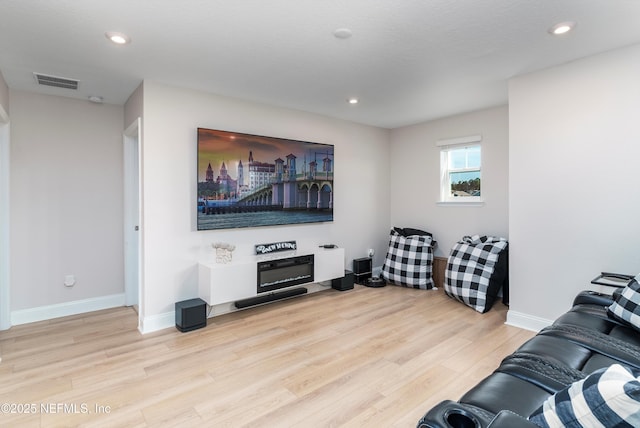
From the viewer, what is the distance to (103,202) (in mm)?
3971

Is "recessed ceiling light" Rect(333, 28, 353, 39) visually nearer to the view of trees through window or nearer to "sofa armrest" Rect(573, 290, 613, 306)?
"sofa armrest" Rect(573, 290, 613, 306)

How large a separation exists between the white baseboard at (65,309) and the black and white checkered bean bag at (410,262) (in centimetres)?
358

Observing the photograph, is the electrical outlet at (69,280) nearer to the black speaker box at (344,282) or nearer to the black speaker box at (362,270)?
the black speaker box at (344,282)

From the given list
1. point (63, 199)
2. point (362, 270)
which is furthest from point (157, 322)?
point (362, 270)

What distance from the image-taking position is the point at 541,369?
1.35 meters

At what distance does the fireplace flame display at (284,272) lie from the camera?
3.77 m

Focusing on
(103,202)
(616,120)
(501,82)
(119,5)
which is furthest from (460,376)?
(103,202)

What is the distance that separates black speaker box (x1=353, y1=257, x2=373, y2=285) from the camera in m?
5.00

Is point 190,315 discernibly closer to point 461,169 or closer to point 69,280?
point 69,280

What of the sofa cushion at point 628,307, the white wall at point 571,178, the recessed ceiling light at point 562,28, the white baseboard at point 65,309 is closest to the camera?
the sofa cushion at point 628,307

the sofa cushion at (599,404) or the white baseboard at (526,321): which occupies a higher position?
the sofa cushion at (599,404)

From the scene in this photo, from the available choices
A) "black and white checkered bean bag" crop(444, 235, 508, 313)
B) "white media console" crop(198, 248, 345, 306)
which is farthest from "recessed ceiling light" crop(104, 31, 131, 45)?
"black and white checkered bean bag" crop(444, 235, 508, 313)

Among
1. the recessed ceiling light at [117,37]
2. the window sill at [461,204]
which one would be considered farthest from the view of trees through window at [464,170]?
the recessed ceiling light at [117,37]

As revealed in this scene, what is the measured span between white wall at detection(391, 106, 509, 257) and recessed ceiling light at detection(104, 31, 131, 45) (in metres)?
4.02
